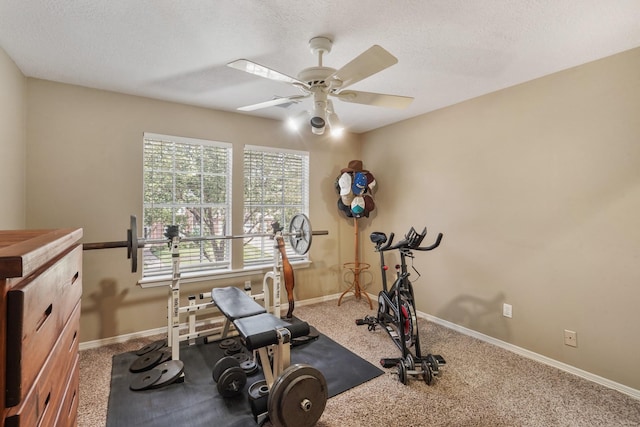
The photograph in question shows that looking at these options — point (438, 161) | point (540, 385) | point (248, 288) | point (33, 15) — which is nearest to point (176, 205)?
point (248, 288)

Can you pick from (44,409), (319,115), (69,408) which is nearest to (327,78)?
(319,115)

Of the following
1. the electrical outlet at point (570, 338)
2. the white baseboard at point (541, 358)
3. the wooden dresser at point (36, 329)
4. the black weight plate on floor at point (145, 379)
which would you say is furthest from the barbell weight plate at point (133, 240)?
the electrical outlet at point (570, 338)

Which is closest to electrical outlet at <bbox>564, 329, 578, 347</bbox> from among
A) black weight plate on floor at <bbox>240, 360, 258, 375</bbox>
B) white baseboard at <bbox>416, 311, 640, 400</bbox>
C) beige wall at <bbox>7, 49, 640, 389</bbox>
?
beige wall at <bbox>7, 49, 640, 389</bbox>

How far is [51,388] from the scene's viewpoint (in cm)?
82

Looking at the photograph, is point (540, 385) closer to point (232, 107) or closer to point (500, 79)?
point (500, 79)

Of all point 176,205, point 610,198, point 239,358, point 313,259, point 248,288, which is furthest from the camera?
point 313,259

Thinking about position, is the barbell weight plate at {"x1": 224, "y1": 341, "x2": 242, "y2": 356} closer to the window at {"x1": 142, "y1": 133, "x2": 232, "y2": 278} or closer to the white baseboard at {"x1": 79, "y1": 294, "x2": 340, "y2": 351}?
the white baseboard at {"x1": 79, "y1": 294, "x2": 340, "y2": 351}

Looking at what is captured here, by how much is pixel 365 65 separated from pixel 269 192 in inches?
101

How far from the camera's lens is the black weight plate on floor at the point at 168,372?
89.1 inches

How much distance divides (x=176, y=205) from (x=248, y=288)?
128 centimetres

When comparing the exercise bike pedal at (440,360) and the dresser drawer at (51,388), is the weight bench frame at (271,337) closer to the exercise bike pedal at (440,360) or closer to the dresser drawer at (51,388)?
the dresser drawer at (51,388)

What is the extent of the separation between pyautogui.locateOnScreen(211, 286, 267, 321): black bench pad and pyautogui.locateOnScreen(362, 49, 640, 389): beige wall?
2265mm

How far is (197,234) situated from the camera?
3.49 m

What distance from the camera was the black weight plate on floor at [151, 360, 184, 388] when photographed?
7.43ft
